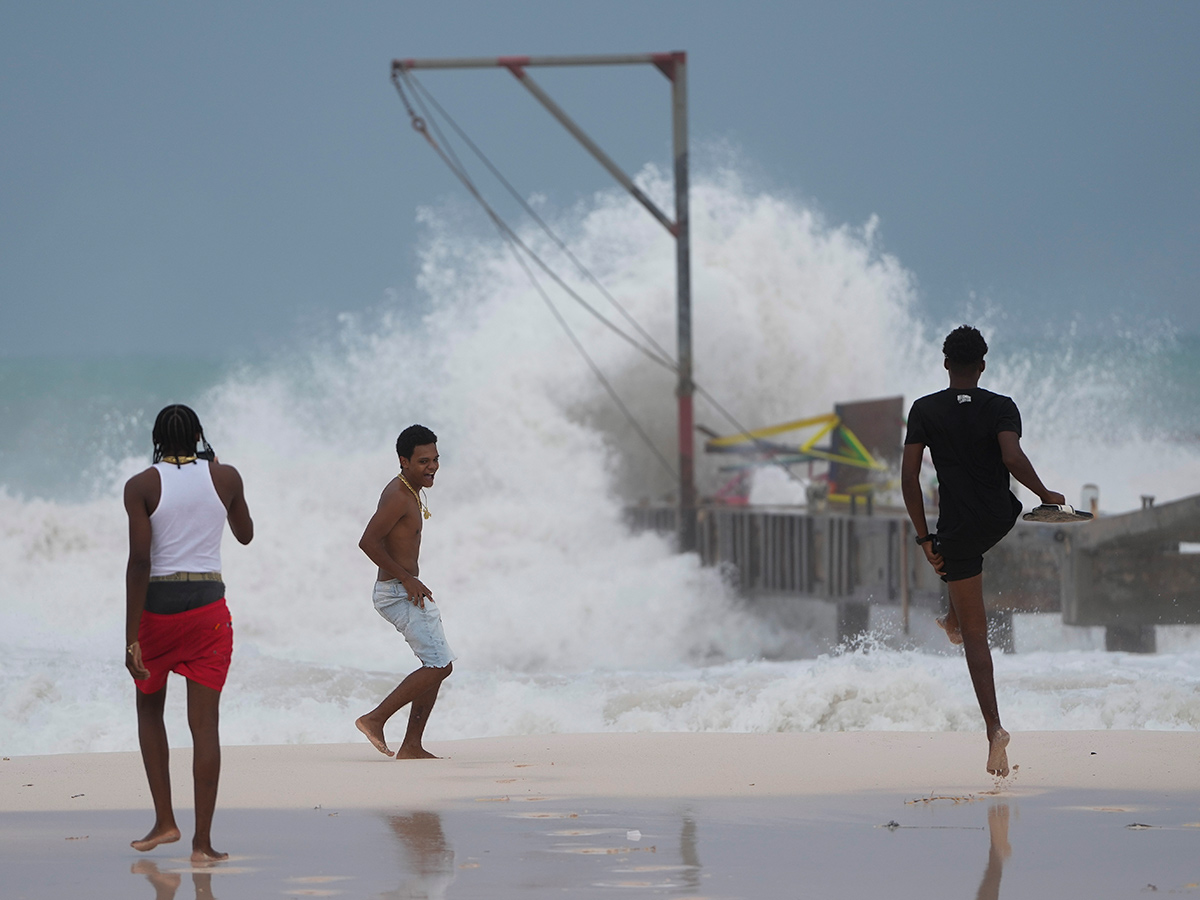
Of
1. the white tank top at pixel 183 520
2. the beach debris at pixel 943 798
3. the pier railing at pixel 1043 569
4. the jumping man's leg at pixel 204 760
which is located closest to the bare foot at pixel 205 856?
the jumping man's leg at pixel 204 760

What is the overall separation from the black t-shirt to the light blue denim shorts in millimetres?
2447

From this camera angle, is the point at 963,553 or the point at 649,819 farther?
the point at 963,553

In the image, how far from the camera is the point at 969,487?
5.83 m

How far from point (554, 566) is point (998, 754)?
17.9m

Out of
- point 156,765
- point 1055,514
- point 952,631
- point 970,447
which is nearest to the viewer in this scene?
point 156,765

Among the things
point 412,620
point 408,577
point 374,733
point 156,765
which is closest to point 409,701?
point 374,733

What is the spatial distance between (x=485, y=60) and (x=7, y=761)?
1591cm

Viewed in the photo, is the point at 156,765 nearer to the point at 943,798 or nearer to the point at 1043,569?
the point at 943,798

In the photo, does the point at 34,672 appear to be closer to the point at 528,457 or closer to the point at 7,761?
the point at 7,761

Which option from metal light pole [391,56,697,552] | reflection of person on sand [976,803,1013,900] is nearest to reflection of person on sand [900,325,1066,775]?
reflection of person on sand [976,803,1013,900]

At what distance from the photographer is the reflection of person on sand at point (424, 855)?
4.21 metres

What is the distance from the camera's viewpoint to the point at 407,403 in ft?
152

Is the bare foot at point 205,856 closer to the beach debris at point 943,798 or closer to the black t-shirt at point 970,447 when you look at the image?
the beach debris at point 943,798

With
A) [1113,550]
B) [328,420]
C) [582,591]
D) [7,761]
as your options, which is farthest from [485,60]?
[328,420]
